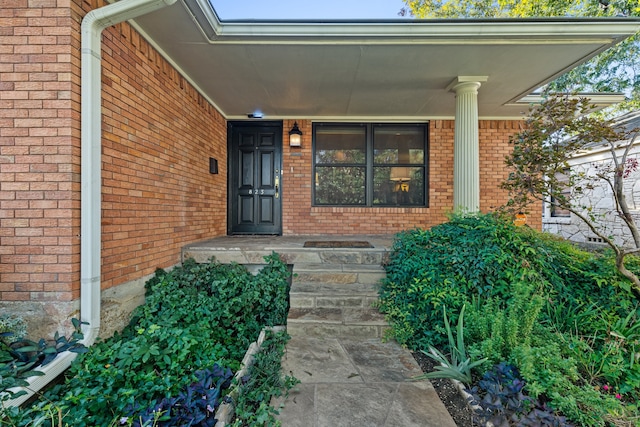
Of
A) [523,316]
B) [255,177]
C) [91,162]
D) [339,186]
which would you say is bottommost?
[523,316]

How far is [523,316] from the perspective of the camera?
194cm

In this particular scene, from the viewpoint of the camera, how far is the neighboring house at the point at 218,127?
79.4 inches

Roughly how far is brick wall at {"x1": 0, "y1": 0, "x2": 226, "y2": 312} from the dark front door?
7.50 ft

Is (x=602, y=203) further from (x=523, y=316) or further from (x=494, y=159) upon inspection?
(x=523, y=316)

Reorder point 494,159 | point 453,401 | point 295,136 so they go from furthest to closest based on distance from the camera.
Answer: point 494,159 → point 295,136 → point 453,401

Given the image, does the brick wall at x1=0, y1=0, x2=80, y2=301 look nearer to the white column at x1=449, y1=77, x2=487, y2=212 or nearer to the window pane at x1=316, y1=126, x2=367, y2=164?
the window pane at x1=316, y1=126, x2=367, y2=164

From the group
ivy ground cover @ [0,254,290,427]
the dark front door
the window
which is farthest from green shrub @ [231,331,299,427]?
the window

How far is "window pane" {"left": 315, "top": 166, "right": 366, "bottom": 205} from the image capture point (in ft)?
17.6

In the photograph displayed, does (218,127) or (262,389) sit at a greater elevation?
(218,127)

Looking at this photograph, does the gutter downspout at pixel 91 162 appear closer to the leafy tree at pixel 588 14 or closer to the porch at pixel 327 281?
the porch at pixel 327 281

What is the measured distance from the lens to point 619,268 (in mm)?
2225

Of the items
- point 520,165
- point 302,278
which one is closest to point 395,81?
point 520,165

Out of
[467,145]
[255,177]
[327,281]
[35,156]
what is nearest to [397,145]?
[467,145]

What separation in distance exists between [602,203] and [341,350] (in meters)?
8.04
